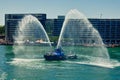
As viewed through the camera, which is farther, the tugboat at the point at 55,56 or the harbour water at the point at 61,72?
the tugboat at the point at 55,56

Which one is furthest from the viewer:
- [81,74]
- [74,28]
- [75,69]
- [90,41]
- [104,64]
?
[90,41]

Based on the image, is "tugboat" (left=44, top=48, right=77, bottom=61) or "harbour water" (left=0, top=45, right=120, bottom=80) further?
"tugboat" (left=44, top=48, right=77, bottom=61)

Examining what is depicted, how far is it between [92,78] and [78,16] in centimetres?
1831

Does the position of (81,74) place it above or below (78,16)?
below

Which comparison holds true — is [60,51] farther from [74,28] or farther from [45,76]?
[74,28]

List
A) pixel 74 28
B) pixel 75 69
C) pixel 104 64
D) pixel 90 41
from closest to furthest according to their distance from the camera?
pixel 75 69
pixel 104 64
pixel 74 28
pixel 90 41

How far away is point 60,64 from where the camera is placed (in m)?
74.7

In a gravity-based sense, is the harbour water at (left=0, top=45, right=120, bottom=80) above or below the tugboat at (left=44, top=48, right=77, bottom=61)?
below

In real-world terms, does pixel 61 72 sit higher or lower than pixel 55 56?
lower

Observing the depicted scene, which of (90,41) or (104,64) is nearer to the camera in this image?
(104,64)

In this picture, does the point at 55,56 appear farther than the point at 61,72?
Yes

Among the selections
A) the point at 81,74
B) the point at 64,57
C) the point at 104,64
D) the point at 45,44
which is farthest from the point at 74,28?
the point at 81,74

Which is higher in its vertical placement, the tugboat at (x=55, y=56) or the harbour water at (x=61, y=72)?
the tugboat at (x=55, y=56)

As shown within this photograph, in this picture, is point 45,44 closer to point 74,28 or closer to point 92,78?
point 74,28
